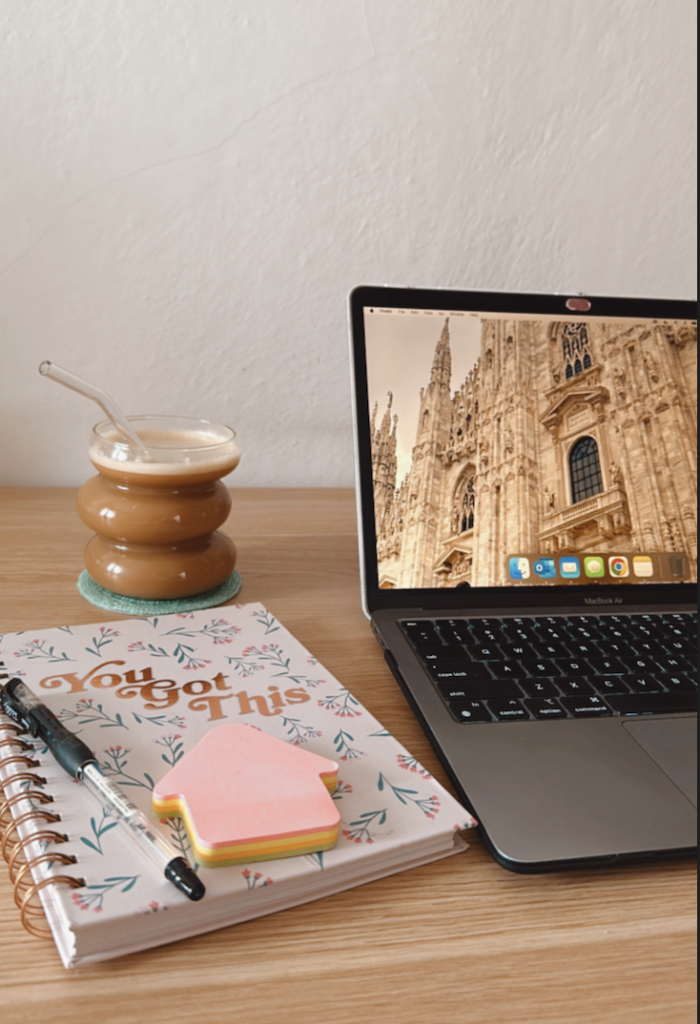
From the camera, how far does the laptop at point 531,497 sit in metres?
0.53

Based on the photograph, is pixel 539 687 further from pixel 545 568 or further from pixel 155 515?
pixel 155 515

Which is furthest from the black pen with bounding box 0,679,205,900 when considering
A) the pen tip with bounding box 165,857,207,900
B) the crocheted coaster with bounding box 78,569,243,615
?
the crocheted coaster with bounding box 78,569,243,615

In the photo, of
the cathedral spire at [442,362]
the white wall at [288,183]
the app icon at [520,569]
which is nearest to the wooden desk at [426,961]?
the app icon at [520,569]

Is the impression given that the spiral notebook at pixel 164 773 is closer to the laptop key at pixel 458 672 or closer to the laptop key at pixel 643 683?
the laptop key at pixel 458 672

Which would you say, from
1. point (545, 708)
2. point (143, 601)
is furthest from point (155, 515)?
point (545, 708)

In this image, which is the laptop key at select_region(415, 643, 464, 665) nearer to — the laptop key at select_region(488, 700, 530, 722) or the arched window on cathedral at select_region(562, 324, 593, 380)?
the laptop key at select_region(488, 700, 530, 722)

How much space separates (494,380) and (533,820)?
0.40 metres

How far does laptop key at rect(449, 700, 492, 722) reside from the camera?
1.52 ft

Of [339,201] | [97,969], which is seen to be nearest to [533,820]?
[97,969]

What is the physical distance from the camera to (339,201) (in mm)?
876

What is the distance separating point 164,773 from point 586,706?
0.87 ft

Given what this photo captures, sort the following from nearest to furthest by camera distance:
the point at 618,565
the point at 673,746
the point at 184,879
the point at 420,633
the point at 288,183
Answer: the point at 184,879, the point at 673,746, the point at 420,633, the point at 618,565, the point at 288,183

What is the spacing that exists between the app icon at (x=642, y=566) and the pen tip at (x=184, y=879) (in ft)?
1.60

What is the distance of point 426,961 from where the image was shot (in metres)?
0.32
